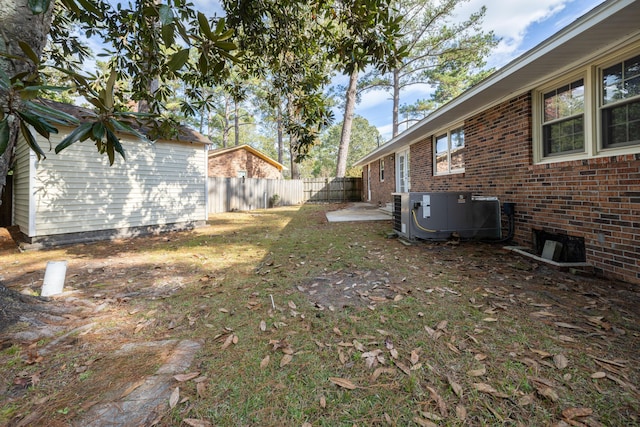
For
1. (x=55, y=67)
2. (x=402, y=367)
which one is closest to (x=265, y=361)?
(x=402, y=367)

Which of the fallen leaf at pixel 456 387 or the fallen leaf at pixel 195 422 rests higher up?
the fallen leaf at pixel 456 387

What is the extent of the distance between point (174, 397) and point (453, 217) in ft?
17.9

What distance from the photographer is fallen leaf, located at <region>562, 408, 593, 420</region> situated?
1462mm

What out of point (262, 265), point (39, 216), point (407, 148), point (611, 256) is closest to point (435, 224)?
point (611, 256)

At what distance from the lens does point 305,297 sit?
312 cm

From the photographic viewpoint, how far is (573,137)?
4.10 metres

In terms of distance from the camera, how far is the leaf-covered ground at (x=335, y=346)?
1.54 metres

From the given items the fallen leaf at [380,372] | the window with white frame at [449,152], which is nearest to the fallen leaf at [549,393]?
the fallen leaf at [380,372]

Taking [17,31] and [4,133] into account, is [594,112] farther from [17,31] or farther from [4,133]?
[17,31]

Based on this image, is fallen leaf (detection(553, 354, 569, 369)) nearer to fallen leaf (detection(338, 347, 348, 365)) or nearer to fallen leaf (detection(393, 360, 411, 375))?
fallen leaf (detection(393, 360, 411, 375))

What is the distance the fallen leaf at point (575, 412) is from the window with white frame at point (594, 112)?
3407mm

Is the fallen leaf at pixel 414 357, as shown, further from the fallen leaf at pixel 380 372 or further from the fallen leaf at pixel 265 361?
the fallen leaf at pixel 265 361

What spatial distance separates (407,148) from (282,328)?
967 centimetres

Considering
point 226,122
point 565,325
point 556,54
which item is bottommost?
point 565,325
